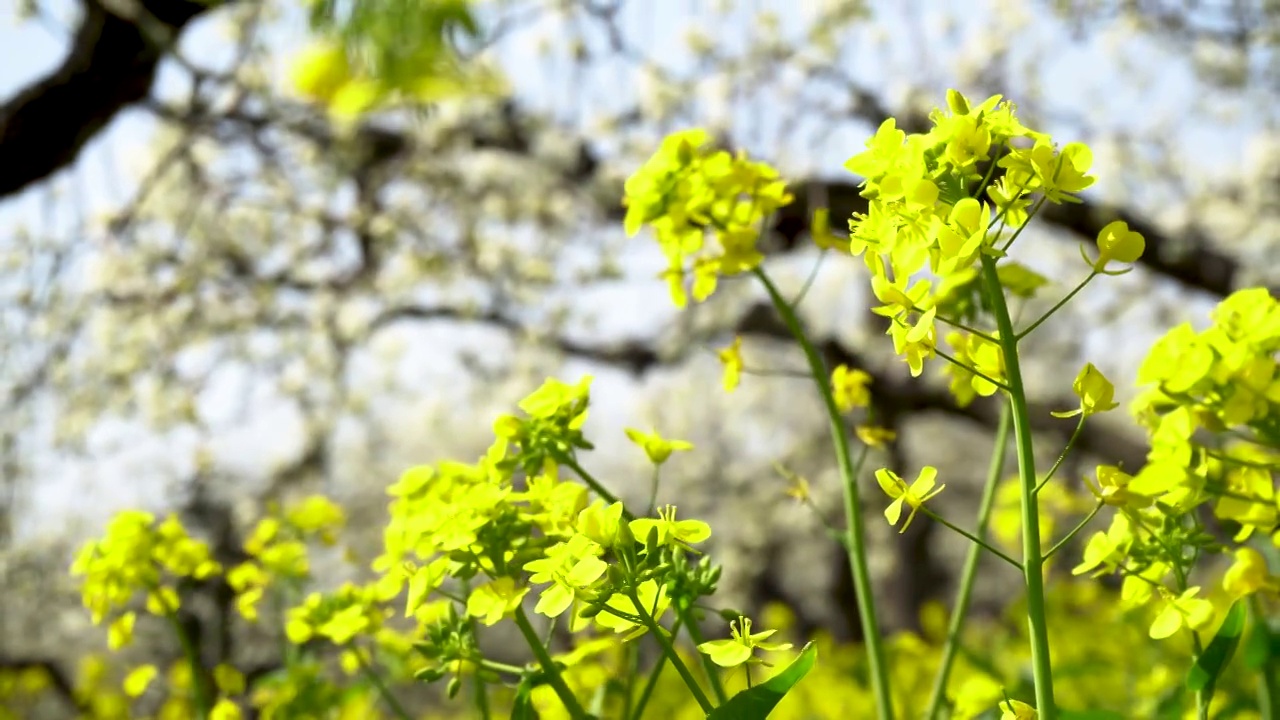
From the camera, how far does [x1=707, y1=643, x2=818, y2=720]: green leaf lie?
2.39ft

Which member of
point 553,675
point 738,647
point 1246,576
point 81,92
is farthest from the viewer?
point 81,92

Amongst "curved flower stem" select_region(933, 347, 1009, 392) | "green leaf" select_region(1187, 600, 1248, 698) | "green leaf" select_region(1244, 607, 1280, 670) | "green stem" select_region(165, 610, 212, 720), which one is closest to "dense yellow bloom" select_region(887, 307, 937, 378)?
"curved flower stem" select_region(933, 347, 1009, 392)

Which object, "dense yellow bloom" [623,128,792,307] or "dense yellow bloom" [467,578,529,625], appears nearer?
"dense yellow bloom" [467,578,529,625]

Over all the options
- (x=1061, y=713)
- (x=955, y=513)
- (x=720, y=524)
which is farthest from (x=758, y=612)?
(x=1061, y=713)

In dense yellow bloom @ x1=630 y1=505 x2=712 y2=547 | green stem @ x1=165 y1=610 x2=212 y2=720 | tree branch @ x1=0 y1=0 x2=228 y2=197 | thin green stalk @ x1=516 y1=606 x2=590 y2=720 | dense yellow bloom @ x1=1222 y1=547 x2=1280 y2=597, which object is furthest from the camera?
tree branch @ x1=0 y1=0 x2=228 y2=197

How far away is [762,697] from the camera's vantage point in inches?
28.9

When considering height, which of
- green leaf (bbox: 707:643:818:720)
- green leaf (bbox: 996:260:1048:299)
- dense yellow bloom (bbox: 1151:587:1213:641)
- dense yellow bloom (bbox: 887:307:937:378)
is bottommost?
green leaf (bbox: 996:260:1048:299)

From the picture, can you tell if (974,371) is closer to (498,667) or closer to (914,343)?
(914,343)

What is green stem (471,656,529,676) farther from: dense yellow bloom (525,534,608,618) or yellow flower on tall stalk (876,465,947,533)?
yellow flower on tall stalk (876,465,947,533)

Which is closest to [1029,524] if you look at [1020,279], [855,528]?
[855,528]

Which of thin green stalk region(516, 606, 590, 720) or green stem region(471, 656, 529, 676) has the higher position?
thin green stalk region(516, 606, 590, 720)

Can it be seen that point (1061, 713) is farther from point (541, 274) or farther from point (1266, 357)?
point (541, 274)

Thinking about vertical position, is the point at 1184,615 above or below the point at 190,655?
above

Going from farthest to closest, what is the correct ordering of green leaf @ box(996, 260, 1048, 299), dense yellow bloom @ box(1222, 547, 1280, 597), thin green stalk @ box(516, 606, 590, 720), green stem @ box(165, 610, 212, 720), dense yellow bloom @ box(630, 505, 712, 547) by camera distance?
green stem @ box(165, 610, 212, 720), green leaf @ box(996, 260, 1048, 299), thin green stalk @ box(516, 606, 590, 720), dense yellow bloom @ box(630, 505, 712, 547), dense yellow bloom @ box(1222, 547, 1280, 597)
